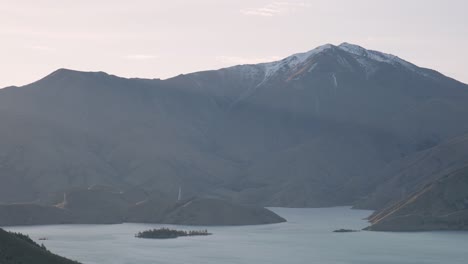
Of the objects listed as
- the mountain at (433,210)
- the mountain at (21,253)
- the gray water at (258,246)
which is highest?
the mountain at (433,210)

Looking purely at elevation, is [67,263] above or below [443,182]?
below

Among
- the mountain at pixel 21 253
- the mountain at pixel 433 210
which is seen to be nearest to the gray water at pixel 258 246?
the mountain at pixel 433 210

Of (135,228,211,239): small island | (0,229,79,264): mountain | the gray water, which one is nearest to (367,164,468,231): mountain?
the gray water

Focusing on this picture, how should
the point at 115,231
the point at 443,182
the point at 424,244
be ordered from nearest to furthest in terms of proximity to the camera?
the point at 424,244
the point at 115,231
the point at 443,182

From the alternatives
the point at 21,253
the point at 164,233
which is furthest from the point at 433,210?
the point at 21,253

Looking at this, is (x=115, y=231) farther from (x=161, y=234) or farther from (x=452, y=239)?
(x=452, y=239)

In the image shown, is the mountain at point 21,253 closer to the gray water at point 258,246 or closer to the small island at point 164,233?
the gray water at point 258,246

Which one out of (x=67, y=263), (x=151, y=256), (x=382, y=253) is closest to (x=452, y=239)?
(x=382, y=253)
